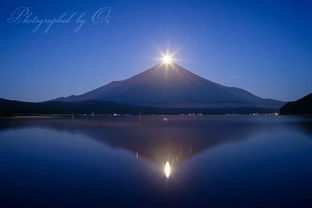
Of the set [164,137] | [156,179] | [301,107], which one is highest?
[301,107]

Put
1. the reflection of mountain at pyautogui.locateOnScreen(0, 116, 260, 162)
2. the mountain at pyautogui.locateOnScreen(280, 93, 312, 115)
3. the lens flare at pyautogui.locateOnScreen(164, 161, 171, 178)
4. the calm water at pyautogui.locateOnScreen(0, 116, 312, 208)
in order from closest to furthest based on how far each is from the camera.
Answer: the calm water at pyautogui.locateOnScreen(0, 116, 312, 208) → the lens flare at pyautogui.locateOnScreen(164, 161, 171, 178) → the reflection of mountain at pyautogui.locateOnScreen(0, 116, 260, 162) → the mountain at pyautogui.locateOnScreen(280, 93, 312, 115)

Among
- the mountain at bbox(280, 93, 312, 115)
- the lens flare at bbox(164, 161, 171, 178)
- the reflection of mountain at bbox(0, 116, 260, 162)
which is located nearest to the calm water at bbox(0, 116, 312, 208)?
the lens flare at bbox(164, 161, 171, 178)

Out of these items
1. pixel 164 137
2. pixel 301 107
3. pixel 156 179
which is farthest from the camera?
pixel 301 107

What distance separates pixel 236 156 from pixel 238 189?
9932 mm

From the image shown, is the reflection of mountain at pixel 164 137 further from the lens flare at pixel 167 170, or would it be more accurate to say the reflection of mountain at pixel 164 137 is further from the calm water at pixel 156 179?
the lens flare at pixel 167 170

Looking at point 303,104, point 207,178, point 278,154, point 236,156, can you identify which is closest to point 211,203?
point 207,178

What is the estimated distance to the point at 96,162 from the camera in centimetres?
2016

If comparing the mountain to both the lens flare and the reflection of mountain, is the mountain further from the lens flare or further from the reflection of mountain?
the lens flare

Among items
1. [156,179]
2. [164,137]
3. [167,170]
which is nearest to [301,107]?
[164,137]

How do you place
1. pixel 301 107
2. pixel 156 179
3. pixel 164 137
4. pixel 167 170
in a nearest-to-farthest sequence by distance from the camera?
pixel 156 179
pixel 167 170
pixel 164 137
pixel 301 107

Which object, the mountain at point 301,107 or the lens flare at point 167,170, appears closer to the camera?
the lens flare at point 167,170

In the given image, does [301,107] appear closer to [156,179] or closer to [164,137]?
[164,137]

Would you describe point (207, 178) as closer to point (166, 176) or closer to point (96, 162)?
point (166, 176)

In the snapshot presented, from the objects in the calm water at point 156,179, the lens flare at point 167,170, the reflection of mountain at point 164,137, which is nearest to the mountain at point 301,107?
the reflection of mountain at point 164,137
